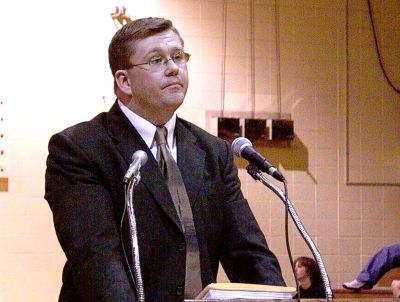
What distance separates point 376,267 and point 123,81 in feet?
12.9

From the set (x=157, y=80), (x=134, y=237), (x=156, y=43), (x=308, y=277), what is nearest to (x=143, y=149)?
(x=157, y=80)

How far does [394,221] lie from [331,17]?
1.57 metres

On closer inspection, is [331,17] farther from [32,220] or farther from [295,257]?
[32,220]

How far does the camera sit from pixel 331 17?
6734mm

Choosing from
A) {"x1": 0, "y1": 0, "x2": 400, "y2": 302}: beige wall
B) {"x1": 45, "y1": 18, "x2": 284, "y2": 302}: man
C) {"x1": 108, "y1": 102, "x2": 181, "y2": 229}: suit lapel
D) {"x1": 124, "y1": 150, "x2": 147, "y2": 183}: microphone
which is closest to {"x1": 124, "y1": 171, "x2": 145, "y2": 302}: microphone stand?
{"x1": 124, "y1": 150, "x2": 147, "y2": 183}: microphone

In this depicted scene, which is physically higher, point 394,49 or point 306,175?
point 394,49

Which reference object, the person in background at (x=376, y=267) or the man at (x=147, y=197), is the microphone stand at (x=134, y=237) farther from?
the person in background at (x=376, y=267)

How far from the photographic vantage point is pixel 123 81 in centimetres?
289

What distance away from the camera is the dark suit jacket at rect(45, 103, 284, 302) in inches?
102

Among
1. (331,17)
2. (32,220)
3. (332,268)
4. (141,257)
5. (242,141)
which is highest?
(331,17)

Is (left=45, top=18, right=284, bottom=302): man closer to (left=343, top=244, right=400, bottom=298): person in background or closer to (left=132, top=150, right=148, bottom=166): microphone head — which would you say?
(left=132, top=150, right=148, bottom=166): microphone head

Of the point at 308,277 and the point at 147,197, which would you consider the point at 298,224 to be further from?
the point at 308,277

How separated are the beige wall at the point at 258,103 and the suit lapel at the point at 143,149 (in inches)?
129

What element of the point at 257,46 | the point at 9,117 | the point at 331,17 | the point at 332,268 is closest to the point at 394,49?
the point at 331,17
